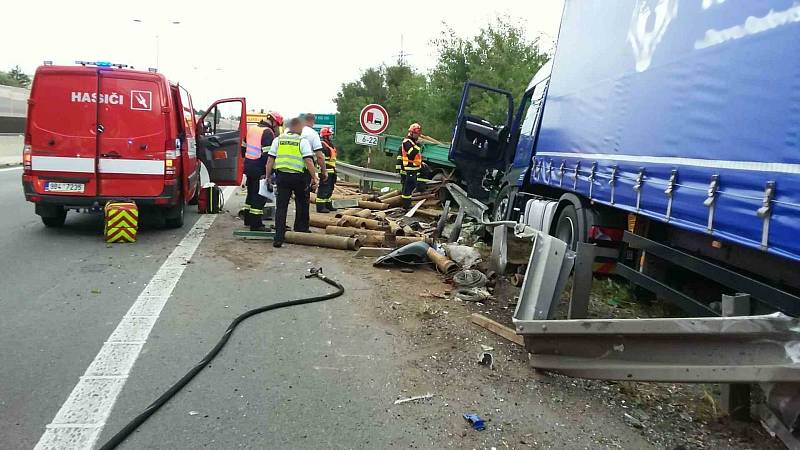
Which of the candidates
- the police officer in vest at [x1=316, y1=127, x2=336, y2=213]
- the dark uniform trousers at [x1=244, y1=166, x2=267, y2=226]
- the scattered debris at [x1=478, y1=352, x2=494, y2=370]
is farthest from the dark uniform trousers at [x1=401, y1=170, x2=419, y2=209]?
the scattered debris at [x1=478, y1=352, x2=494, y2=370]

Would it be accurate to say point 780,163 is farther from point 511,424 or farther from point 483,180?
point 483,180

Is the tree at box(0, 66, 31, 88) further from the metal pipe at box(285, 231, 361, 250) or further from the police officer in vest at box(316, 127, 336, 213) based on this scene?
the metal pipe at box(285, 231, 361, 250)

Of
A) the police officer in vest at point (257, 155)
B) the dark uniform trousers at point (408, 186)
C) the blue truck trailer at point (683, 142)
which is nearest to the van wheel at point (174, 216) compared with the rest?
the police officer in vest at point (257, 155)

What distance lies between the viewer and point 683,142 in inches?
158

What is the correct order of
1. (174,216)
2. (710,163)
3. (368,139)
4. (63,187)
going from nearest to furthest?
(710,163) → (63,187) → (174,216) → (368,139)

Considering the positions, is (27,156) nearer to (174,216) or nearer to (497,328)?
(174,216)

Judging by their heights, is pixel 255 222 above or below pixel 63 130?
below

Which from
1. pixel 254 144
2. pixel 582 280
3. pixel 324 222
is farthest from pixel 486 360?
pixel 254 144

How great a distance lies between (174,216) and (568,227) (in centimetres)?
603

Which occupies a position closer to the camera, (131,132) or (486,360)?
(486,360)

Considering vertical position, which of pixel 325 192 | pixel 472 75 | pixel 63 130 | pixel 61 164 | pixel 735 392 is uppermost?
pixel 472 75

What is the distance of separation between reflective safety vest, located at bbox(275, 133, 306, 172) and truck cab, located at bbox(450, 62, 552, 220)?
2814mm

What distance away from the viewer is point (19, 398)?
344cm

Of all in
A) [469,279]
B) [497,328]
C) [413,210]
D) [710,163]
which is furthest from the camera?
[413,210]
